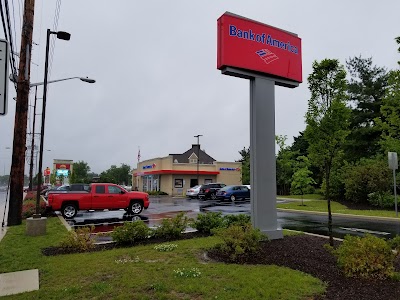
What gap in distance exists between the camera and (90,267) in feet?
21.5

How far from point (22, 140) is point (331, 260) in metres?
12.5

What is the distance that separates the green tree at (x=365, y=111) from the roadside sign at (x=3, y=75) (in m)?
36.6

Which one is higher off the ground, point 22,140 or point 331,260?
point 22,140

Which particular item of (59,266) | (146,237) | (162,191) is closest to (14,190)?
(146,237)

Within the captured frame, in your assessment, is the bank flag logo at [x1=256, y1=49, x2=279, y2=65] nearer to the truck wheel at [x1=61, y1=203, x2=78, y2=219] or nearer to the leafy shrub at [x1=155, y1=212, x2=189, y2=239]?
the leafy shrub at [x1=155, y1=212, x2=189, y2=239]

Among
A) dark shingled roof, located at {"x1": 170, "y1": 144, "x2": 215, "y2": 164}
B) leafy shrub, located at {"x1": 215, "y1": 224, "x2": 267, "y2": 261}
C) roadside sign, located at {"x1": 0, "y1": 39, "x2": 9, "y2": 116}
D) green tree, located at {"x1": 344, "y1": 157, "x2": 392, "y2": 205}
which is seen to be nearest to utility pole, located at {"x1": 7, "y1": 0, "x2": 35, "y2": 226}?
leafy shrub, located at {"x1": 215, "y1": 224, "x2": 267, "y2": 261}

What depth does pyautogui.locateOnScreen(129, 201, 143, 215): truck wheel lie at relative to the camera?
1914 cm

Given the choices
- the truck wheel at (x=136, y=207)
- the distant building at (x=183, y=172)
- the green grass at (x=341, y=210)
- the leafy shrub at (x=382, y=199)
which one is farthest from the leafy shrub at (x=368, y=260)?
the distant building at (x=183, y=172)

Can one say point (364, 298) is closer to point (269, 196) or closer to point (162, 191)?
point (269, 196)

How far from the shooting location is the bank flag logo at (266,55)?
9922mm

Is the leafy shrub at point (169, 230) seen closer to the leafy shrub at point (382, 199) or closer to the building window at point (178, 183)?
the leafy shrub at point (382, 199)

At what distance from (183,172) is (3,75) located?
45571 millimetres

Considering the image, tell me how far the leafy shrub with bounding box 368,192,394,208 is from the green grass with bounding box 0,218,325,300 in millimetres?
21291

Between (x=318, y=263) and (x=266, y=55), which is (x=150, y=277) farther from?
(x=266, y=55)
